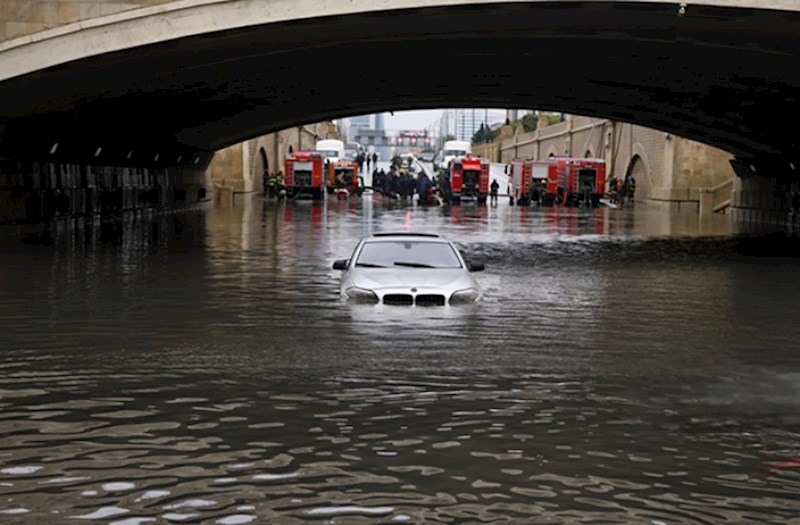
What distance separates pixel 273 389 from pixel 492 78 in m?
29.8

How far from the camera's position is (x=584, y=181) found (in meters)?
74.1

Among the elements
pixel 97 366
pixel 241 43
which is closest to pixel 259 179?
pixel 241 43

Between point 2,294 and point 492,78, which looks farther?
point 492,78

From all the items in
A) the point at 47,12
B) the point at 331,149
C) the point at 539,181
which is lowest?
the point at 539,181

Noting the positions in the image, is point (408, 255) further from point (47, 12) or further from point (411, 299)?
point (47, 12)

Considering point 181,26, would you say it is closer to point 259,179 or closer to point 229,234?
point 229,234

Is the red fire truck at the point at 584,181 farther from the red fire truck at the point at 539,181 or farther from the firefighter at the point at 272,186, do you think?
the firefighter at the point at 272,186

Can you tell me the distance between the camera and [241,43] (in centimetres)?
2662

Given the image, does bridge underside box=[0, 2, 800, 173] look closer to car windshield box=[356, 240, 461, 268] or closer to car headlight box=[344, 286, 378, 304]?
car windshield box=[356, 240, 461, 268]

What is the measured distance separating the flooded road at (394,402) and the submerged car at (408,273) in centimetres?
24

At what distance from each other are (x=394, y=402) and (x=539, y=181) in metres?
67.5

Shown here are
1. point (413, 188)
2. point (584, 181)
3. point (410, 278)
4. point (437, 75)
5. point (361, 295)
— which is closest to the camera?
point (410, 278)

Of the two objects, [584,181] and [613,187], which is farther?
[613,187]

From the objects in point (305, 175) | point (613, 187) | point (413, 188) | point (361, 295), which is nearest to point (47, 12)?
point (361, 295)
